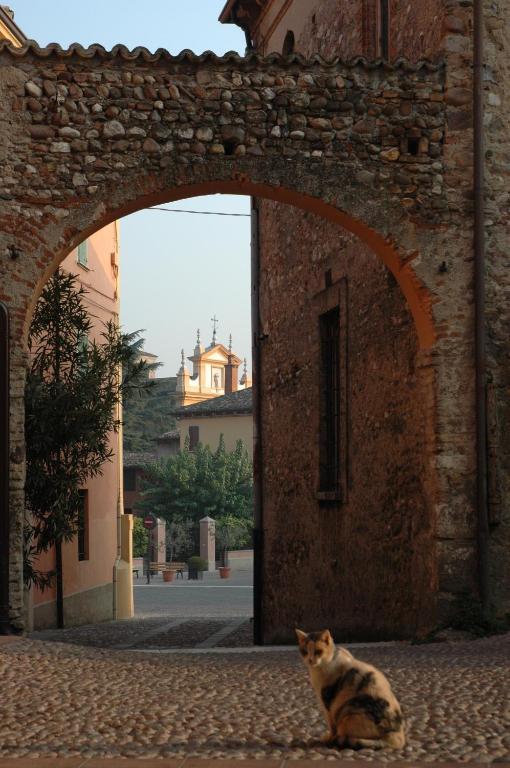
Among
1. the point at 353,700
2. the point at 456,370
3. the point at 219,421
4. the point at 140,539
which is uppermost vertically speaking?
the point at 219,421

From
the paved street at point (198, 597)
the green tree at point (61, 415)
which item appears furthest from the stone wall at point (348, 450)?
the paved street at point (198, 597)

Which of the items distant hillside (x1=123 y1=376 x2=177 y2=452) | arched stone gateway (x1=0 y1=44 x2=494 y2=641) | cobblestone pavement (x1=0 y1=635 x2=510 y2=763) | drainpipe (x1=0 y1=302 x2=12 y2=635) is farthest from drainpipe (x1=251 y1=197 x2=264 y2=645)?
distant hillside (x1=123 y1=376 x2=177 y2=452)

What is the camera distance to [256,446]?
16484 mm

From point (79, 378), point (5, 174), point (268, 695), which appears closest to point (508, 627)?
point (268, 695)

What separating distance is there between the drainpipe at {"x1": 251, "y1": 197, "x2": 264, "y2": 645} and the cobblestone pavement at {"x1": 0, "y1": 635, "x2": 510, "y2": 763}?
22.9ft

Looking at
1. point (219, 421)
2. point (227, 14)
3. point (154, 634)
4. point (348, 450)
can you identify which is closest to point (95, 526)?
point (154, 634)

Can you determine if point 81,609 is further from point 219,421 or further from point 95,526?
point 219,421

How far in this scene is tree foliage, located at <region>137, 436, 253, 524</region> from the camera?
1715 inches

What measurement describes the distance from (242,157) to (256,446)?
24.4ft

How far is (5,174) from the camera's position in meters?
9.43

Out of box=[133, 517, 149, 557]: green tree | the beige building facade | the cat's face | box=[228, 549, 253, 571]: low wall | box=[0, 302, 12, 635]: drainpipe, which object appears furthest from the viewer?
the beige building facade

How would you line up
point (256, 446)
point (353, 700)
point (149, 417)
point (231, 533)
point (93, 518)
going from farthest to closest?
point (149, 417)
point (231, 533)
point (93, 518)
point (256, 446)
point (353, 700)

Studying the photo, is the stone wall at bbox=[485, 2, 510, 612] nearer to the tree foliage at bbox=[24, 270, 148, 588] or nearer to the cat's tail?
the cat's tail

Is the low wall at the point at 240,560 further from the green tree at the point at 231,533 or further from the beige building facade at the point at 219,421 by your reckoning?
the beige building facade at the point at 219,421
